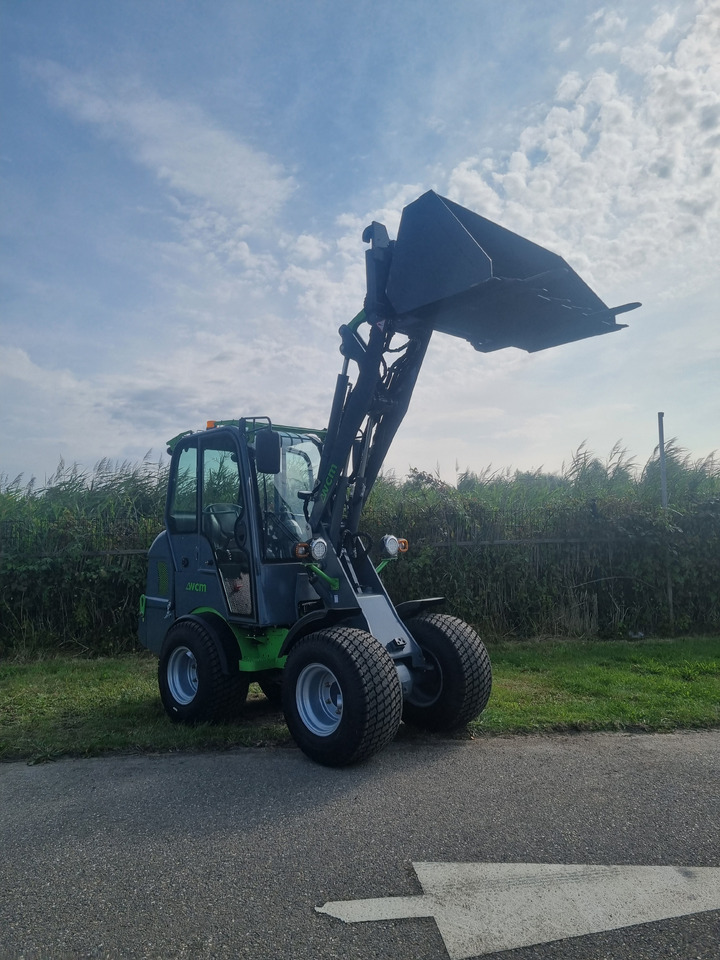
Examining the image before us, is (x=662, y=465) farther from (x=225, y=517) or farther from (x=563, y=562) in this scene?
(x=225, y=517)

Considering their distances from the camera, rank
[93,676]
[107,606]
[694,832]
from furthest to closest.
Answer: [107,606] < [93,676] < [694,832]

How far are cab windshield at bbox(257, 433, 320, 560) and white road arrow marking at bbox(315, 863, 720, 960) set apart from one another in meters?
3.00

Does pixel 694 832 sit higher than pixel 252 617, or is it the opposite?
pixel 252 617

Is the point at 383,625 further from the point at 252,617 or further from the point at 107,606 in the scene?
the point at 107,606

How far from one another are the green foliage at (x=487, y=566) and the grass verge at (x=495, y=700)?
66 cm

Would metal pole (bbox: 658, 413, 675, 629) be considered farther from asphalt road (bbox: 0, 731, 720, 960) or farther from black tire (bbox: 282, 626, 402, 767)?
black tire (bbox: 282, 626, 402, 767)

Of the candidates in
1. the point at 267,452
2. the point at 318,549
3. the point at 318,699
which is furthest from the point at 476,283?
the point at 318,699

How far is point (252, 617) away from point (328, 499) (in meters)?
1.10

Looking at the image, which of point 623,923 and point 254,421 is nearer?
point 623,923

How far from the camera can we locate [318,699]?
16.9 ft

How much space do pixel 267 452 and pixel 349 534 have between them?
3.41ft

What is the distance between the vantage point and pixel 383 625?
5.52m

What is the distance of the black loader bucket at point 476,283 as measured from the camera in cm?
495

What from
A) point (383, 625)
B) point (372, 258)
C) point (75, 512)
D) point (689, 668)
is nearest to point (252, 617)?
point (383, 625)
